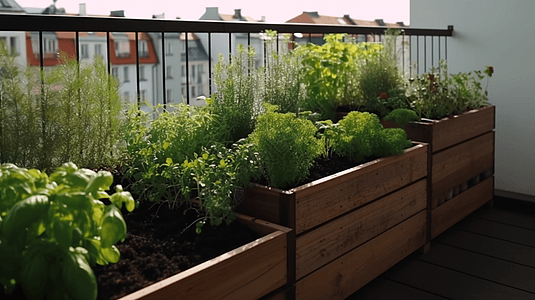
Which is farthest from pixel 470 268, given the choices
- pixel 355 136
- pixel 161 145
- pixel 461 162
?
pixel 161 145

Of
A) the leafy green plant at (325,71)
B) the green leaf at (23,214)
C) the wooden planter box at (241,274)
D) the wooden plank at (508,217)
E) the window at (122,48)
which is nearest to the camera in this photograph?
the green leaf at (23,214)

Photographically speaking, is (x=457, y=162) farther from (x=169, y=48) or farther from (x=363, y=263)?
(x=169, y=48)

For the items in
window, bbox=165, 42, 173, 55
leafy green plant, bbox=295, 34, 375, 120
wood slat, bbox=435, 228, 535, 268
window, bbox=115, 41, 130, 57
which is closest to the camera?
wood slat, bbox=435, 228, 535, 268

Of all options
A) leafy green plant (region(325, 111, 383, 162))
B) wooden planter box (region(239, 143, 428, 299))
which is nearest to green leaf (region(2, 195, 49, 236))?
wooden planter box (region(239, 143, 428, 299))

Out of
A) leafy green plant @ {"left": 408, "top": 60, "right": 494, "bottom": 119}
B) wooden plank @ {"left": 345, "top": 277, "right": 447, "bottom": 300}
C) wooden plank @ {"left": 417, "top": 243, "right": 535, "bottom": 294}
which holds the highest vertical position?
leafy green plant @ {"left": 408, "top": 60, "right": 494, "bottom": 119}

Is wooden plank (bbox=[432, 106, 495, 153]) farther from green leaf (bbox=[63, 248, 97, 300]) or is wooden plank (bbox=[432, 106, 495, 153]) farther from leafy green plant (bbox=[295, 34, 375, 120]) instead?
green leaf (bbox=[63, 248, 97, 300])

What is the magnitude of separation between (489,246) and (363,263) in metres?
1.08

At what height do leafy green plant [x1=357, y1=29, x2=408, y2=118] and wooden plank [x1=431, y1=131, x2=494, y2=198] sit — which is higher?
leafy green plant [x1=357, y1=29, x2=408, y2=118]

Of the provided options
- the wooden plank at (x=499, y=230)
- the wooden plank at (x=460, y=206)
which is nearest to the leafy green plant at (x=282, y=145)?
the wooden plank at (x=460, y=206)

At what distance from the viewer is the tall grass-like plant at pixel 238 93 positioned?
2.43m

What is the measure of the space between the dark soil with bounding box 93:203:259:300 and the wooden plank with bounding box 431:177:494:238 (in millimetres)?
1562

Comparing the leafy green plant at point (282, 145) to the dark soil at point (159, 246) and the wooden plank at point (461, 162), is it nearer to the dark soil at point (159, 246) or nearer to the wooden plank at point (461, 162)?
the dark soil at point (159, 246)

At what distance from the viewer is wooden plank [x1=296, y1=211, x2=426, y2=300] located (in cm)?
211

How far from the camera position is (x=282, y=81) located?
109 inches
